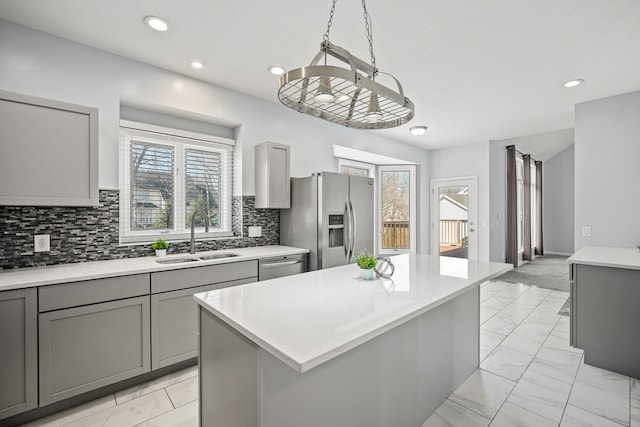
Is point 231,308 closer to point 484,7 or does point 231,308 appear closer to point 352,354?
point 352,354

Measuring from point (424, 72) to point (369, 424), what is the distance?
3.01 meters

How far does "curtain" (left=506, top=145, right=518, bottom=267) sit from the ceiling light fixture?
5757mm

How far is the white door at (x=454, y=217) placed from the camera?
604 centimetres

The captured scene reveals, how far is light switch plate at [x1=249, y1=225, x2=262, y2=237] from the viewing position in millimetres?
3523

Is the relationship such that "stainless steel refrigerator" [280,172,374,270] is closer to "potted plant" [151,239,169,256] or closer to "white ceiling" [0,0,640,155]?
"white ceiling" [0,0,640,155]

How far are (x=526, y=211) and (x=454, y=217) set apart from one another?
264 centimetres

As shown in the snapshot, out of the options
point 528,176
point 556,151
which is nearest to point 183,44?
point 528,176

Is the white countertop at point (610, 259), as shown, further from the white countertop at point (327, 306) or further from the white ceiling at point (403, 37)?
the white ceiling at point (403, 37)

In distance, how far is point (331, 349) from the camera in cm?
96

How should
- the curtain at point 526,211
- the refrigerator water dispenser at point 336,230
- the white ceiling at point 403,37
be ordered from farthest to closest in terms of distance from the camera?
the curtain at point 526,211, the refrigerator water dispenser at point 336,230, the white ceiling at point 403,37

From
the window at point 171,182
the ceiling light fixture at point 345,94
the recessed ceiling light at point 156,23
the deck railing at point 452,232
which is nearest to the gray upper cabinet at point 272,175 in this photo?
the window at point 171,182

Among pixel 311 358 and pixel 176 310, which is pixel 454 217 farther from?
pixel 311 358

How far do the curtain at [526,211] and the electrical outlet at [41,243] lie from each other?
884 centimetres

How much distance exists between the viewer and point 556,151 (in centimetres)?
815
